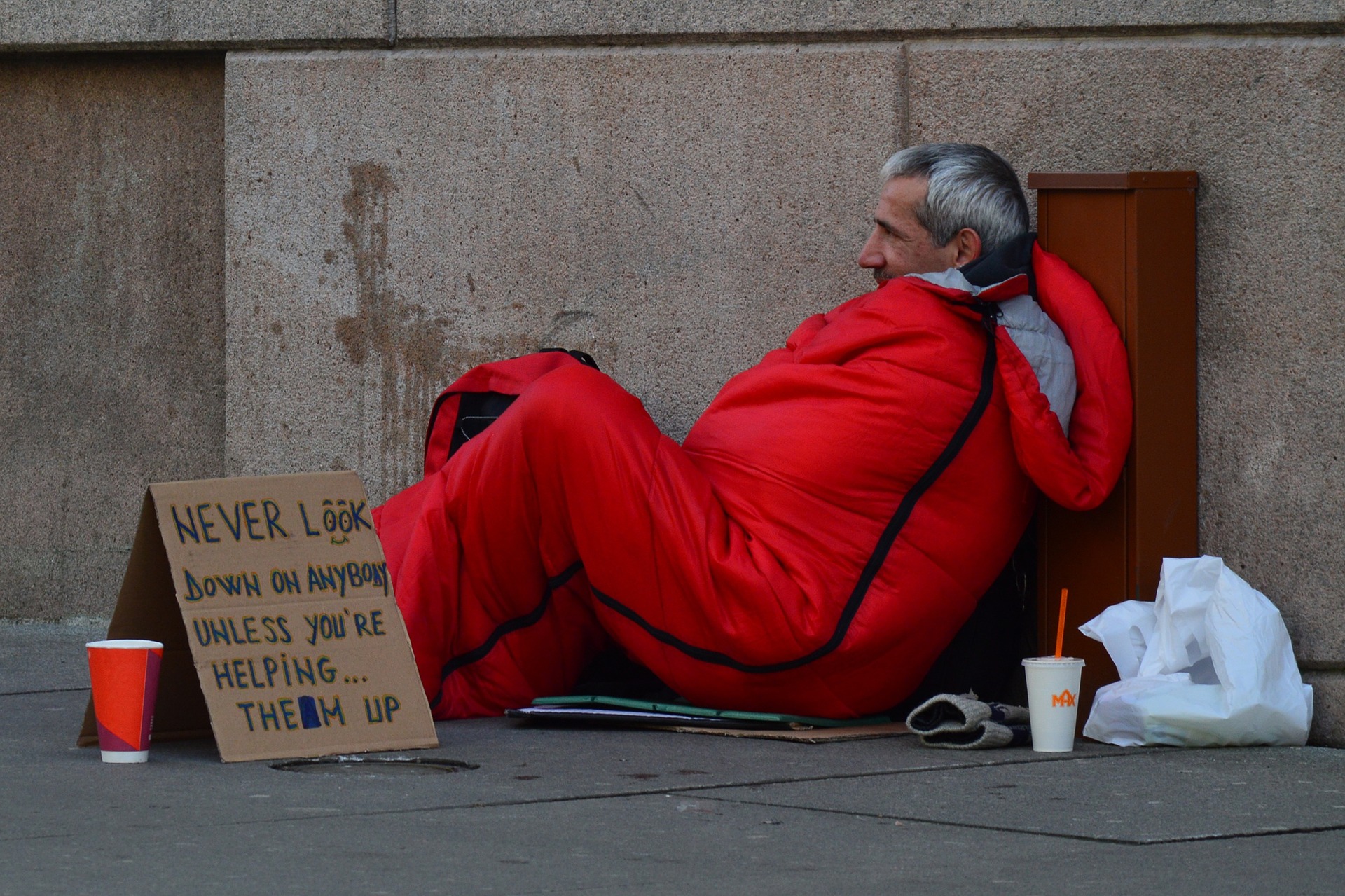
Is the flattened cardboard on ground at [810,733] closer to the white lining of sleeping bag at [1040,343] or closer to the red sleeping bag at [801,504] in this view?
the red sleeping bag at [801,504]

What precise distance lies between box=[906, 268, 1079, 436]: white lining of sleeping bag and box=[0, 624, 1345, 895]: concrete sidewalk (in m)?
0.71

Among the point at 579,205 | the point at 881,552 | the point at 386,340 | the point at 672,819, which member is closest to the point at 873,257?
the point at 881,552

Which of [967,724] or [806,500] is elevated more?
[806,500]

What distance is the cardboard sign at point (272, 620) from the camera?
12.2 feet

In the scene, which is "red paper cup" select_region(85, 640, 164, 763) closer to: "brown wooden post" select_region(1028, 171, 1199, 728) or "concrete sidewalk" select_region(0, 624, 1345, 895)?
"concrete sidewalk" select_region(0, 624, 1345, 895)

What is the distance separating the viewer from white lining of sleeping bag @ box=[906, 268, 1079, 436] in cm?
412

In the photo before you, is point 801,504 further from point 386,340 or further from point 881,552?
point 386,340

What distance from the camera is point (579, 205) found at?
523cm

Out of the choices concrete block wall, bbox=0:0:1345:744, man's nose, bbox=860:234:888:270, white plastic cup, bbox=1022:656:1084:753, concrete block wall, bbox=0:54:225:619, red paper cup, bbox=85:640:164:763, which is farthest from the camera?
concrete block wall, bbox=0:54:225:619

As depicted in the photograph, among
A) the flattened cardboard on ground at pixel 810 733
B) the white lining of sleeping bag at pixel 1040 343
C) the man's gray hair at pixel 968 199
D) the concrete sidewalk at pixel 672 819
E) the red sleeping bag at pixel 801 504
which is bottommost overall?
the flattened cardboard on ground at pixel 810 733

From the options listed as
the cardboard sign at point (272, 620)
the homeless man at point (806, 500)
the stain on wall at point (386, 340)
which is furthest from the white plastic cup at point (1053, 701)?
the stain on wall at point (386, 340)

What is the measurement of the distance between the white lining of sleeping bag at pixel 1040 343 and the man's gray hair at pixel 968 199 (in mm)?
235

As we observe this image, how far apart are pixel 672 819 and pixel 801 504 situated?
3.69 feet

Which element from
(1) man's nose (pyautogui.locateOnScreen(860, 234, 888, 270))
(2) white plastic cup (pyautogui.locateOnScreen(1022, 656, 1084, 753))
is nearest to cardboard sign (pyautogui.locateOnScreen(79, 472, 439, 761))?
(2) white plastic cup (pyautogui.locateOnScreen(1022, 656, 1084, 753))
